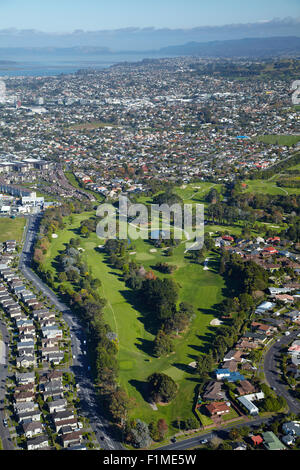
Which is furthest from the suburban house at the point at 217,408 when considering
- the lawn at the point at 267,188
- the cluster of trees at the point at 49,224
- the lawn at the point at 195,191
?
the lawn at the point at 267,188

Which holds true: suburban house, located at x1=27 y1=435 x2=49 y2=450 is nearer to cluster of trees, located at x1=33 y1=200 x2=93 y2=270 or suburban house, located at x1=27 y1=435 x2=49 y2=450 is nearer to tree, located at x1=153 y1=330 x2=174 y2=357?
tree, located at x1=153 y1=330 x2=174 y2=357

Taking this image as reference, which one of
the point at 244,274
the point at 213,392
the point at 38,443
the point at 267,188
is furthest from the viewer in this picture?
the point at 267,188

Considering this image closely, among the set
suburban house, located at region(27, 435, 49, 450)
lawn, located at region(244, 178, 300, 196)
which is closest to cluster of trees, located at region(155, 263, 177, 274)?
suburban house, located at region(27, 435, 49, 450)

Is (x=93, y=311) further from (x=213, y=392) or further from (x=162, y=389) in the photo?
(x=213, y=392)

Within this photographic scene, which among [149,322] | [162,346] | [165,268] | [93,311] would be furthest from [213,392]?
[165,268]

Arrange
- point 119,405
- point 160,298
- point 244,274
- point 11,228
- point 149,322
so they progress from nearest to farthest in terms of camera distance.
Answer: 1. point 119,405
2. point 149,322
3. point 160,298
4. point 244,274
5. point 11,228

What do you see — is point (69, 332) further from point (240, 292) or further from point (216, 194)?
point (216, 194)
